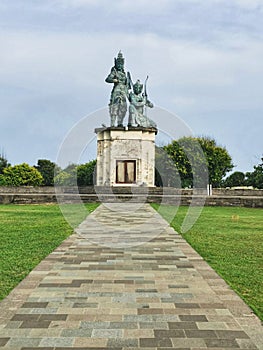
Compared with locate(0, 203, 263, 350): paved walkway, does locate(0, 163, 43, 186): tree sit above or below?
above

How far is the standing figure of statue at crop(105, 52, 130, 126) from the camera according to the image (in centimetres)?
3453

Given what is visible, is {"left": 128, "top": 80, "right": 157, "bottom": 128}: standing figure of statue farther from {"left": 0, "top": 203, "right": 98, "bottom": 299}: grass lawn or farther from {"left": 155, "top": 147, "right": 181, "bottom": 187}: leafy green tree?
{"left": 0, "top": 203, "right": 98, "bottom": 299}: grass lawn

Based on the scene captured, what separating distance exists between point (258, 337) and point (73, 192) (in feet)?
89.5

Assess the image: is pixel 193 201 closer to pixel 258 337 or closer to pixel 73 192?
pixel 73 192

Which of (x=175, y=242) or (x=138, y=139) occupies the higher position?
(x=138, y=139)

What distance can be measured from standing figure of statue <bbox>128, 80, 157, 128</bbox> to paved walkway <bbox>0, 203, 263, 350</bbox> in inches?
1052

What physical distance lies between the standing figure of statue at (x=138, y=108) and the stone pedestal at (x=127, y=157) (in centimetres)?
130

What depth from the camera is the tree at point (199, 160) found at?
5159 centimetres

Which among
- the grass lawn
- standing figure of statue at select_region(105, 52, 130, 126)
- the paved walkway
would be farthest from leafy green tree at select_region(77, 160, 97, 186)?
the paved walkway

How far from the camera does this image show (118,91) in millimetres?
35094

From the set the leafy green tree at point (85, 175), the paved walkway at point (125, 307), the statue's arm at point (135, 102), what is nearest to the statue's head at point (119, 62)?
the statue's arm at point (135, 102)

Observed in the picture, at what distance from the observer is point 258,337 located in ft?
13.9

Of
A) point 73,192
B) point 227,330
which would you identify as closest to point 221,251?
point 227,330

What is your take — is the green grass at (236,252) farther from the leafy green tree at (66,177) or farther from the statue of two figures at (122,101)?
the leafy green tree at (66,177)
